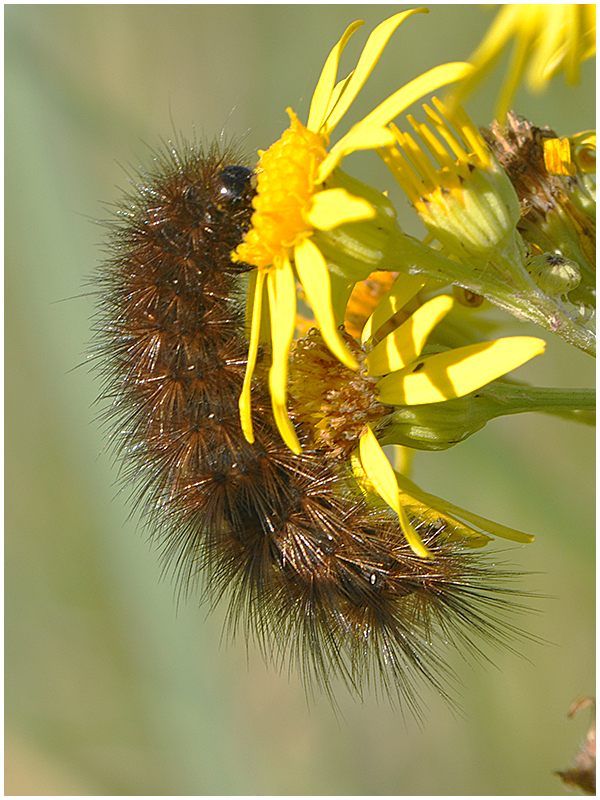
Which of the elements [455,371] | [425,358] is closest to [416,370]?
[425,358]

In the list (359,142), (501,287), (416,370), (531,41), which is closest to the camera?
(531,41)

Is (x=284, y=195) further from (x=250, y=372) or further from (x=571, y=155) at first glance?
(x=571, y=155)

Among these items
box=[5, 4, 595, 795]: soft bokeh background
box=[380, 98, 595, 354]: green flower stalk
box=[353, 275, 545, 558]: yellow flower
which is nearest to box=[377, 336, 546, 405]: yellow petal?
box=[353, 275, 545, 558]: yellow flower

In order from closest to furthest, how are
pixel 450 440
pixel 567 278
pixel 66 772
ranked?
pixel 567 278 → pixel 450 440 → pixel 66 772

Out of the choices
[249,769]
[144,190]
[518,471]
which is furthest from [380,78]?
[249,769]

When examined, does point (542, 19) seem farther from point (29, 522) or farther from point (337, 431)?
point (29, 522)

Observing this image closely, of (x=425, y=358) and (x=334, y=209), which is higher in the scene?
(x=334, y=209)
